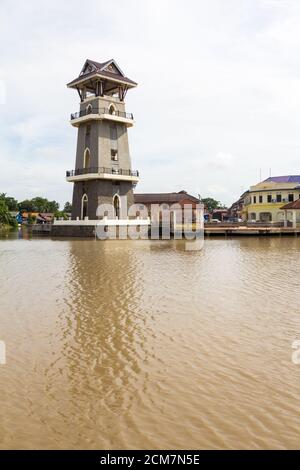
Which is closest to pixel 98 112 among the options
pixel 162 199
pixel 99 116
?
pixel 99 116

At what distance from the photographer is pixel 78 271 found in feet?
63.0

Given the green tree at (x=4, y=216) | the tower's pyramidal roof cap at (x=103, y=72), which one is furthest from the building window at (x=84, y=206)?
the green tree at (x=4, y=216)

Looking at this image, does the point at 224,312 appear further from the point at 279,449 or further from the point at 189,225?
the point at 189,225

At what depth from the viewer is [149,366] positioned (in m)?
7.53

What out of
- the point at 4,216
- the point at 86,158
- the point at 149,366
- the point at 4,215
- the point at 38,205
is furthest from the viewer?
the point at 38,205

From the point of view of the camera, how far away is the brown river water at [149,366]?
17.4 feet

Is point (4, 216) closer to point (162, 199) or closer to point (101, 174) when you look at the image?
point (162, 199)

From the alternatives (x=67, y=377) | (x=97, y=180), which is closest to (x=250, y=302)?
(x=67, y=377)

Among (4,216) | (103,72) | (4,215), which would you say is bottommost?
(4,216)

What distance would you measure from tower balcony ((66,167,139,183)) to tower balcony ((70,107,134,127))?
517cm

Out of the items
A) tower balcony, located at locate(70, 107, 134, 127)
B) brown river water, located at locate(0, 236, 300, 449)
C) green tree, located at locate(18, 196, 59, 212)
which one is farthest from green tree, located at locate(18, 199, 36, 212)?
brown river water, located at locate(0, 236, 300, 449)

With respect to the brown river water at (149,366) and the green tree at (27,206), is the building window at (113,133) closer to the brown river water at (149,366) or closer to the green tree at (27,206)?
the brown river water at (149,366)

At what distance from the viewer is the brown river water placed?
530 centimetres

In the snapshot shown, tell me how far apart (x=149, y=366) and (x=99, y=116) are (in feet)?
128
